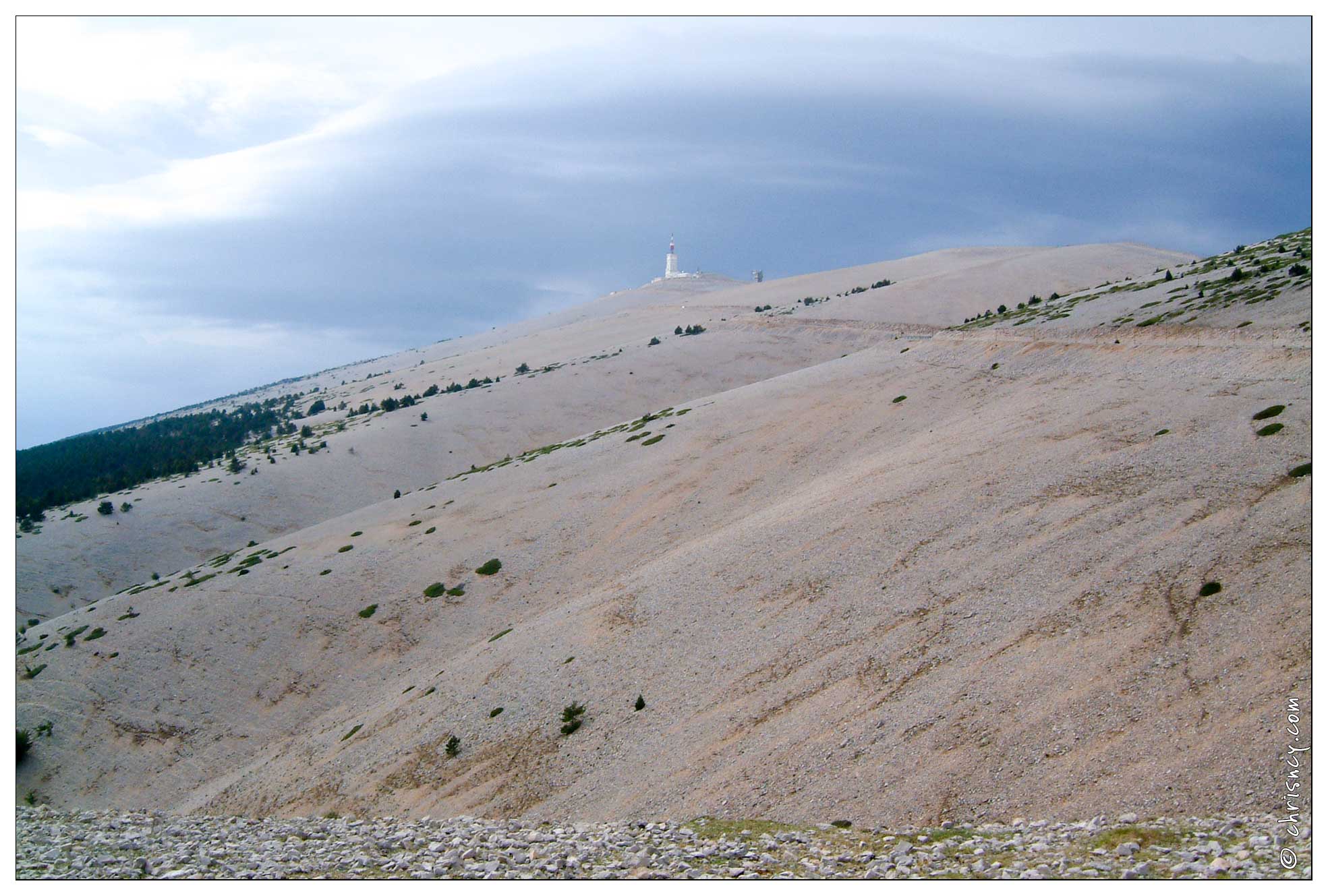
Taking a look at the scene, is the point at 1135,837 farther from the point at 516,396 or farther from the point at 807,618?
the point at 516,396

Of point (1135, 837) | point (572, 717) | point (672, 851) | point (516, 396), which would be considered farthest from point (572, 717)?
point (516, 396)

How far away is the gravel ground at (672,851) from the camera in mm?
11453

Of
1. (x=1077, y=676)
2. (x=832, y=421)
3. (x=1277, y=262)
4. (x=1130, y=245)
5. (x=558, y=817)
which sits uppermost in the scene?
(x=1130, y=245)

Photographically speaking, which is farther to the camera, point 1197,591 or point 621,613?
point 621,613

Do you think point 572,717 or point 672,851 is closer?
point 672,851

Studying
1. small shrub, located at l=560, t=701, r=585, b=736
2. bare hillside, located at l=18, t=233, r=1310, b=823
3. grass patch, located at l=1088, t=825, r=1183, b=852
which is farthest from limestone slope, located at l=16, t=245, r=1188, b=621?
grass patch, located at l=1088, t=825, r=1183, b=852

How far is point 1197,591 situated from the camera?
17203 millimetres

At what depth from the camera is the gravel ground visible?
1145 centimetres

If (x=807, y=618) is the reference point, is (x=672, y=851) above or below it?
below

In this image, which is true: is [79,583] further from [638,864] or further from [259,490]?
[638,864]

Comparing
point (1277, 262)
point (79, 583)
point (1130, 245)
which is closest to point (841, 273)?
point (1130, 245)

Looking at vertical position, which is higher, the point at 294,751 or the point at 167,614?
the point at 167,614

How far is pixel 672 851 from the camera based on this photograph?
43.9 feet

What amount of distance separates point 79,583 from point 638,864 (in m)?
36.6
